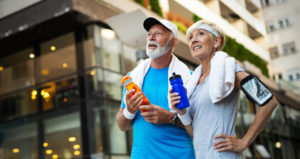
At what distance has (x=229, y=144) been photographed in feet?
7.38

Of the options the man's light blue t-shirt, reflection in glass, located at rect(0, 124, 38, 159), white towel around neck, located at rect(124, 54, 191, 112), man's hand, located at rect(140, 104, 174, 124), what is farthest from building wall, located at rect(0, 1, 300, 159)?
man's hand, located at rect(140, 104, 174, 124)

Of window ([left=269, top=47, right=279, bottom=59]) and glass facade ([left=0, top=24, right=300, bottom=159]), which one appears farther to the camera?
window ([left=269, top=47, right=279, bottom=59])

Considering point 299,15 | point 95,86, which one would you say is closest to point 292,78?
point 299,15

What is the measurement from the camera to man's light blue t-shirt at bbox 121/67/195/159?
2.75 meters

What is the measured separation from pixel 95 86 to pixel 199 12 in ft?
19.2

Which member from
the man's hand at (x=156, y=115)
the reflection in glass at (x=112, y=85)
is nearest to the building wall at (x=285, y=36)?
the reflection in glass at (x=112, y=85)

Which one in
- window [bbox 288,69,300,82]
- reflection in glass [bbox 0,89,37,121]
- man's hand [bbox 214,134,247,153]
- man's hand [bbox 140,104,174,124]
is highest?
window [bbox 288,69,300,82]

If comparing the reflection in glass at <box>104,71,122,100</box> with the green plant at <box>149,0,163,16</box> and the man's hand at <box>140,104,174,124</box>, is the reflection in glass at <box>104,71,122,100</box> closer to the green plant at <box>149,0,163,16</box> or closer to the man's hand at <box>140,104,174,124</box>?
the green plant at <box>149,0,163,16</box>

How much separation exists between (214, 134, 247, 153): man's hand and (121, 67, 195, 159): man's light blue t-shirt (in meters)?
0.50

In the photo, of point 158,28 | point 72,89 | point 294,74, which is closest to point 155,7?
point 72,89

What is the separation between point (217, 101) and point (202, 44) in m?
0.42

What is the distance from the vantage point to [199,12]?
1496 centimetres

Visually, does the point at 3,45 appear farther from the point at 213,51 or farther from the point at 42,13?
the point at 213,51

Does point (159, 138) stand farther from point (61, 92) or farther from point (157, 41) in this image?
point (61, 92)
